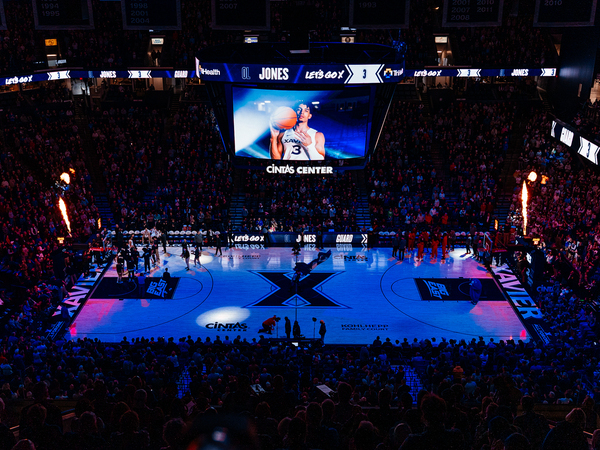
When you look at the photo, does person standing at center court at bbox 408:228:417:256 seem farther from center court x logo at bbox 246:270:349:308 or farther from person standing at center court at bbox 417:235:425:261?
center court x logo at bbox 246:270:349:308

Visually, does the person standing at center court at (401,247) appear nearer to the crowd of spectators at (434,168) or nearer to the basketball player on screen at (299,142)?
the crowd of spectators at (434,168)

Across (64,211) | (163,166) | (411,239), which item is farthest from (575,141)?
(64,211)

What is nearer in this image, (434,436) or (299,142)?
(434,436)

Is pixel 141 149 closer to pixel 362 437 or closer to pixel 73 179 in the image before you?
pixel 73 179

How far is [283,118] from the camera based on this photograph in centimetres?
2697

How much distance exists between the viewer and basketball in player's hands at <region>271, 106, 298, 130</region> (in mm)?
26859

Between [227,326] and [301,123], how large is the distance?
9541 mm

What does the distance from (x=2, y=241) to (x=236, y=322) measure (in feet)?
38.5

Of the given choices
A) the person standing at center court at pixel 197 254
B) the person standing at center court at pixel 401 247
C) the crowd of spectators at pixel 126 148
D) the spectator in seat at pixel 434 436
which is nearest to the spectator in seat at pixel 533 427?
the spectator in seat at pixel 434 436

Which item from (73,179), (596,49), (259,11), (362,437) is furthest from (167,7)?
(596,49)

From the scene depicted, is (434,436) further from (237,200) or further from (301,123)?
(237,200)

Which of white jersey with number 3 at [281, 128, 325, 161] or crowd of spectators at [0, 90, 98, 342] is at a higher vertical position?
white jersey with number 3 at [281, 128, 325, 161]

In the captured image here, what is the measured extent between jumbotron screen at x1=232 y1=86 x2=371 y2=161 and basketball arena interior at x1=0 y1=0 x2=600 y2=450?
0.32 ft

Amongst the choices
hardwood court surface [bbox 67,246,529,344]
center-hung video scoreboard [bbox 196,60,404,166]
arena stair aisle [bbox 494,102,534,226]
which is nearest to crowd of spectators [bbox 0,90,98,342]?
hardwood court surface [bbox 67,246,529,344]
